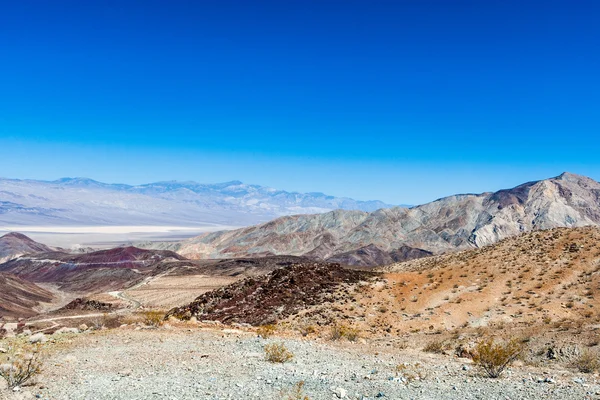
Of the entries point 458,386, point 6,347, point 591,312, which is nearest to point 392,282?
point 591,312

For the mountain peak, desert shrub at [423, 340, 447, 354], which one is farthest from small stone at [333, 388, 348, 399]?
the mountain peak

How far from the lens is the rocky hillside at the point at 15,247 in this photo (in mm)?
157850

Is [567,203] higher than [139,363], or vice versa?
[567,203]

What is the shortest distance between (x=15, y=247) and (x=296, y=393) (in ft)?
614

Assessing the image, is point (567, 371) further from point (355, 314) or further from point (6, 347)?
point (6, 347)

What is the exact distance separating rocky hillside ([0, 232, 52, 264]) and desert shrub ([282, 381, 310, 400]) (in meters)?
172

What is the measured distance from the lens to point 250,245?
17250cm

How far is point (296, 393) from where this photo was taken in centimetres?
959

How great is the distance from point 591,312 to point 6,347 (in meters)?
24.1

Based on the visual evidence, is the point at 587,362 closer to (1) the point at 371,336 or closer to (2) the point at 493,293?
(1) the point at 371,336

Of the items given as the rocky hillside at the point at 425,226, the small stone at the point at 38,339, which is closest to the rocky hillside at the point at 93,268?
the rocky hillside at the point at 425,226

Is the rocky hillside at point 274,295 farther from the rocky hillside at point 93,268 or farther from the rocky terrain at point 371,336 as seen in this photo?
the rocky hillside at point 93,268

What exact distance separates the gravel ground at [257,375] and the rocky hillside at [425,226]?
12094 cm

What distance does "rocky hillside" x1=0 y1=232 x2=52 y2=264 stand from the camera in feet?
518
